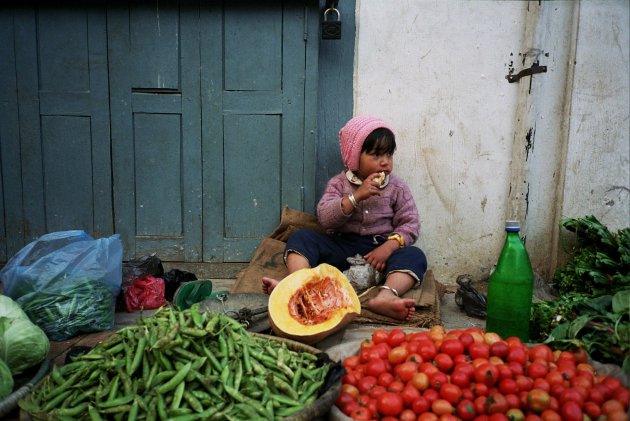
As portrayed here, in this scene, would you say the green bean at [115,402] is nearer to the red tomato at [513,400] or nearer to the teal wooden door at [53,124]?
the red tomato at [513,400]

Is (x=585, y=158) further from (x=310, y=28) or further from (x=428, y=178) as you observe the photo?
(x=310, y=28)

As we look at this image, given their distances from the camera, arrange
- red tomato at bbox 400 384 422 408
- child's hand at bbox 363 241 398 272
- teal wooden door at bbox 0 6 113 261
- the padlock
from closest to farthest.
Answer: red tomato at bbox 400 384 422 408, child's hand at bbox 363 241 398 272, the padlock, teal wooden door at bbox 0 6 113 261

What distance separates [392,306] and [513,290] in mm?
685

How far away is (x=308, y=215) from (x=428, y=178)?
1.02m

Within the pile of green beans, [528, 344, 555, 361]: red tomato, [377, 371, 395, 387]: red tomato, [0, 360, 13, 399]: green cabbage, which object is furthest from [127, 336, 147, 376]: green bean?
[528, 344, 555, 361]: red tomato

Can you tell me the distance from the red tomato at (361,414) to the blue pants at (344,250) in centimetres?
149

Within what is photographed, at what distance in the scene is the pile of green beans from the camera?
1.79 m

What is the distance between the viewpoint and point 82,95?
3984mm

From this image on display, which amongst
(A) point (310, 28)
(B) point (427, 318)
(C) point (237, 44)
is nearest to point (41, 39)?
(C) point (237, 44)

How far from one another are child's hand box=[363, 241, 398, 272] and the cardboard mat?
0.19m

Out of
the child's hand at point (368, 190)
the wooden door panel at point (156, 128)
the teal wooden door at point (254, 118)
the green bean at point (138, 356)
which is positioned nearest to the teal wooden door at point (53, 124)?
the wooden door panel at point (156, 128)

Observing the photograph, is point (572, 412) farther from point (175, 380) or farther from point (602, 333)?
point (175, 380)

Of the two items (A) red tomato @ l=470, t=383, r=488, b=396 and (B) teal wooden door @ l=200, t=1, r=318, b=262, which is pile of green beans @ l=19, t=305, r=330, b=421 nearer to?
(A) red tomato @ l=470, t=383, r=488, b=396

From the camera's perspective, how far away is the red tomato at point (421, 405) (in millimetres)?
1911
